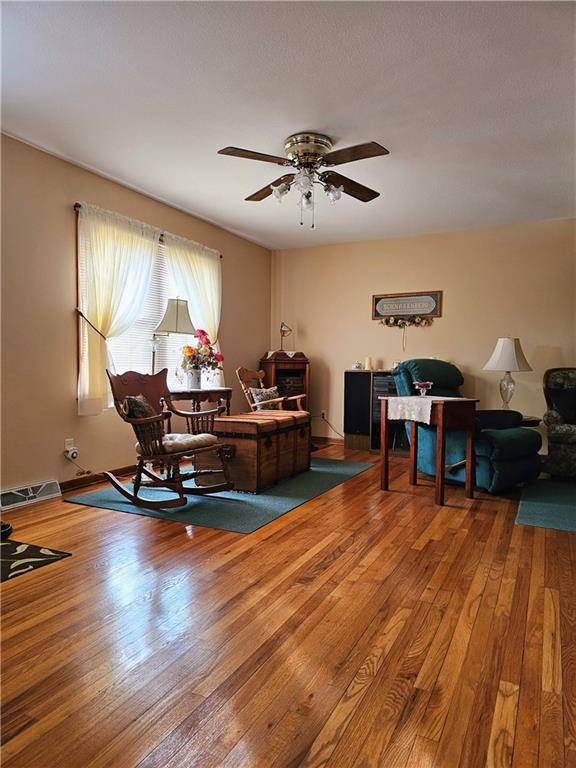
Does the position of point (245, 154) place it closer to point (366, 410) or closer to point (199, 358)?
point (199, 358)

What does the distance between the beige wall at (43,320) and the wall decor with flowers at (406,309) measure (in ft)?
10.2

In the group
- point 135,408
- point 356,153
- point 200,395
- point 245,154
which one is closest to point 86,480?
point 135,408

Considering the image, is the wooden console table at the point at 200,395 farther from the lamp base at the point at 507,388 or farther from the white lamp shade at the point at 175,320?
the lamp base at the point at 507,388

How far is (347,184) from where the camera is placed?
135 inches

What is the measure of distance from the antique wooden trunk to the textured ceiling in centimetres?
202

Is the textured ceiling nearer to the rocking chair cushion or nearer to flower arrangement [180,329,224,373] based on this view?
flower arrangement [180,329,224,373]

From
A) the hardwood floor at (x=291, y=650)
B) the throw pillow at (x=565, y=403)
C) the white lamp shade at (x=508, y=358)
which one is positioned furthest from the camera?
the white lamp shade at (x=508, y=358)

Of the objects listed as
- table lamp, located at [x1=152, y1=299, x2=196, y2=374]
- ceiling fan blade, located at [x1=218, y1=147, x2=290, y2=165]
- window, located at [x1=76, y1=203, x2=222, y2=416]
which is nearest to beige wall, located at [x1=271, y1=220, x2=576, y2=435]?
window, located at [x1=76, y1=203, x2=222, y2=416]

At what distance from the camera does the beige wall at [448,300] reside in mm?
5406

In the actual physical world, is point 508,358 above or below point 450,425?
above

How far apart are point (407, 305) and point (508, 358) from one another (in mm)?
1494

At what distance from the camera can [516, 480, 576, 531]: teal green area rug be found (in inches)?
128

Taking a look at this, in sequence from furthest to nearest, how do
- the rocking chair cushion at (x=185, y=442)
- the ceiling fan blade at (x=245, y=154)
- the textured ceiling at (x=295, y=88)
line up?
the rocking chair cushion at (x=185, y=442), the ceiling fan blade at (x=245, y=154), the textured ceiling at (x=295, y=88)

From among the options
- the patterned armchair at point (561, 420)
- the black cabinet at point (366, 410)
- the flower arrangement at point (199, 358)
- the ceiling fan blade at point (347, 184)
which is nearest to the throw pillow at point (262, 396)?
the flower arrangement at point (199, 358)
